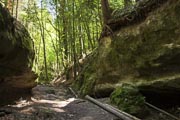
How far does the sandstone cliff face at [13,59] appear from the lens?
25.1 ft

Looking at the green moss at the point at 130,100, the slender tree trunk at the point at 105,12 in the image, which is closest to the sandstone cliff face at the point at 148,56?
the green moss at the point at 130,100

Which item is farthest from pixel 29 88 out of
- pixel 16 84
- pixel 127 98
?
pixel 127 98

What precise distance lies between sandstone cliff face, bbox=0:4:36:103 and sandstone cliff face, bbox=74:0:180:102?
147 inches

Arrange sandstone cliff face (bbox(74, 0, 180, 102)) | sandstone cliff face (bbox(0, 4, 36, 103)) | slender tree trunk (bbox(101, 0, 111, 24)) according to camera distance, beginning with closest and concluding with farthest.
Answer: sandstone cliff face (bbox(0, 4, 36, 103)) → sandstone cliff face (bbox(74, 0, 180, 102)) → slender tree trunk (bbox(101, 0, 111, 24))

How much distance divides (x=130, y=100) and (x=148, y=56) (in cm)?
185

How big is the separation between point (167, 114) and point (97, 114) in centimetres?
243

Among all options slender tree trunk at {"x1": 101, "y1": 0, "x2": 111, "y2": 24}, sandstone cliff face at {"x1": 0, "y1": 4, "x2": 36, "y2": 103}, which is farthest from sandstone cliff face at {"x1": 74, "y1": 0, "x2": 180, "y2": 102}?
sandstone cliff face at {"x1": 0, "y1": 4, "x2": 36, "y2": 103}

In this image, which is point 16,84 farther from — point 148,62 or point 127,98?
point 148,62

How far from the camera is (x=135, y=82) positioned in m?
10.6

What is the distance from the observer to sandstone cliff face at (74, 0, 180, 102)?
29.7 ft

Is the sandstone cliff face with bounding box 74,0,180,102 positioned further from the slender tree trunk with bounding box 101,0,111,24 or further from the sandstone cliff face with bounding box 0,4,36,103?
the sandstone cliff face with bounding box 0,4,36,103

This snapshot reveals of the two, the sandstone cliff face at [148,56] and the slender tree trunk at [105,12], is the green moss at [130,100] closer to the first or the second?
the sandstone cliff face at [148,56]

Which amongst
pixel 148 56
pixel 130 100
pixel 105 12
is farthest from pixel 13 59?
pixel 105 12

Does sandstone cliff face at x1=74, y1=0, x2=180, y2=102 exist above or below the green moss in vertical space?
above
